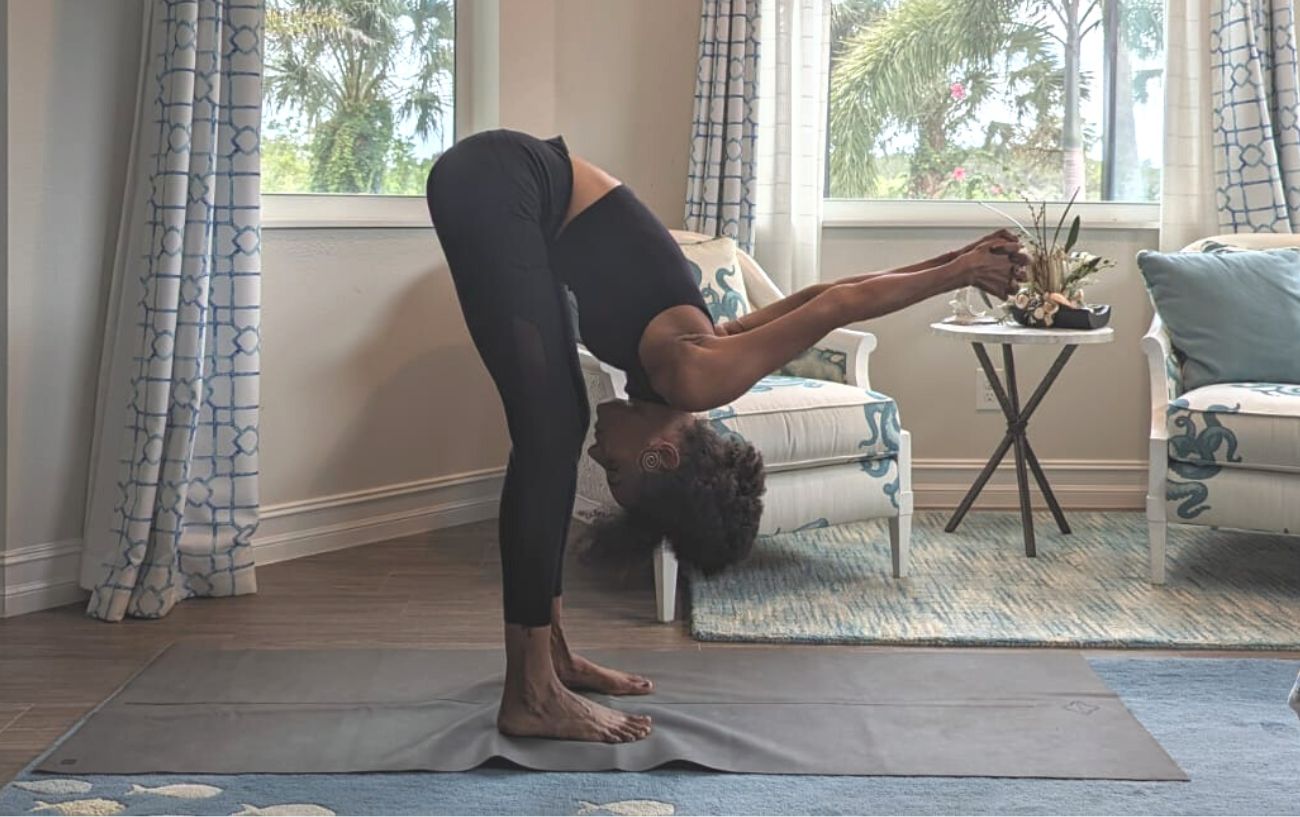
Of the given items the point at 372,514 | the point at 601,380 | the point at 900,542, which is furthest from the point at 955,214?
the point at 372,514

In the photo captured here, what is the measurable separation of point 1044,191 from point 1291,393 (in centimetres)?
143

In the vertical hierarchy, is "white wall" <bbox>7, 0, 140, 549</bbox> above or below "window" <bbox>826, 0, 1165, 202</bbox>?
below

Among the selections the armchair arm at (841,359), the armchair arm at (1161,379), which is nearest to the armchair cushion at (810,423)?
the armchair arm at (841,359)

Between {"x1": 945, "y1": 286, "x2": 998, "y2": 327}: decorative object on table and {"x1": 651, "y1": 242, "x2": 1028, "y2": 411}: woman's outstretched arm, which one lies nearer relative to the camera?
{"x1": 651, "y1": 242, "x2": 1028, "y2": 411}: woman's outstretched arm

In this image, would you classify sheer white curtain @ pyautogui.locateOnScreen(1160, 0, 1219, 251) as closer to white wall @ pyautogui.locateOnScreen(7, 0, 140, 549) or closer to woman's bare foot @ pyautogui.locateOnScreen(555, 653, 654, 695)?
woman's bare foot @ pyautogui.locateOnScreen(555, 653, 654, 695)

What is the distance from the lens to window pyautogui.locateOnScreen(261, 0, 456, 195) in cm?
432

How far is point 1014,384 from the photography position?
4.44 metres

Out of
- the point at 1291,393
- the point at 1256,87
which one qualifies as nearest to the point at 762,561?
the point at 1291,393

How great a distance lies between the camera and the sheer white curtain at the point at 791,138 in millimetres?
4758

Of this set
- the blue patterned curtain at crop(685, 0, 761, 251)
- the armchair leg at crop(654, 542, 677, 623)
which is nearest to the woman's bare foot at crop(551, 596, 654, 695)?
the armchair leg at crop(654, 542, 677, 623)

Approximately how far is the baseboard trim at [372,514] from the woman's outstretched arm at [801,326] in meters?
2.01

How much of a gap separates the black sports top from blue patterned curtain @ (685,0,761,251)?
81.5 inches

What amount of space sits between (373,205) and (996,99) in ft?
6.89

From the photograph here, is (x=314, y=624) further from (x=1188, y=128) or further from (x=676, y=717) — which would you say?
(x=1188, y=128)
